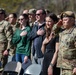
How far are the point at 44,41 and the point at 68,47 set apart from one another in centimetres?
110

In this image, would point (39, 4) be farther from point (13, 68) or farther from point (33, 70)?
point (33, 70)

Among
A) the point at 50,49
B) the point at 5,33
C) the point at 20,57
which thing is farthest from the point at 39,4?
the point at 50,49

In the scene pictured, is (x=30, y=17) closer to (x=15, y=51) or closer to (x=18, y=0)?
(x=15, y=51)

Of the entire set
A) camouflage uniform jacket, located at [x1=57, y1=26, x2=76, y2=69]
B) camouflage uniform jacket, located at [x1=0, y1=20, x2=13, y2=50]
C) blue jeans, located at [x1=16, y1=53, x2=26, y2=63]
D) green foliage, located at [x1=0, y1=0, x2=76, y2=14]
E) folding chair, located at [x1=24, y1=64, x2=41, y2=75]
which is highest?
green foliage, located at [x1=0, y1=0, x2=76, y2=14]

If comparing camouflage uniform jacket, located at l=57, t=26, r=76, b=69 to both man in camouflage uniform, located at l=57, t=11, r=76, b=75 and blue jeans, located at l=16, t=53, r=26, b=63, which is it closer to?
man in camouflage uniform, located at l=57, t=11, r=76, b=75

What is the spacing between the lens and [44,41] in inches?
329

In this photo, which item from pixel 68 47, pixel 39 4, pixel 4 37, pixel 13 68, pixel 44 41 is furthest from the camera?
pixel 39 4

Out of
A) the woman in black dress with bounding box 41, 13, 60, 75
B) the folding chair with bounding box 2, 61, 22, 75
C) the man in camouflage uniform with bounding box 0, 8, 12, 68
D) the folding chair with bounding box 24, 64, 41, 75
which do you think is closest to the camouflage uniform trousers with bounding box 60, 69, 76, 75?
the woman in black dress with bounding box 41, 13, 60, 75

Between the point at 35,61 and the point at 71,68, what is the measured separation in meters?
2.78

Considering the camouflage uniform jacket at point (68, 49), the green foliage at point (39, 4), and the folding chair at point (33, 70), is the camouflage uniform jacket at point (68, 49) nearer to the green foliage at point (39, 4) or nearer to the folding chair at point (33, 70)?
the folding chair at point (33, 70)

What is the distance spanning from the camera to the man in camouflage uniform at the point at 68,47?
24.0ft

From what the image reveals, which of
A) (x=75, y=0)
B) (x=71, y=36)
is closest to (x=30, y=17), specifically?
(x=71, y=36)

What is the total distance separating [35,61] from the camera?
1003 centimetres

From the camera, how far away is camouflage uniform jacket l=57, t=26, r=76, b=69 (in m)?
7.31
